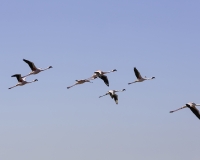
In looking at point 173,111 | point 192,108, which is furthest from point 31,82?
point 192,108

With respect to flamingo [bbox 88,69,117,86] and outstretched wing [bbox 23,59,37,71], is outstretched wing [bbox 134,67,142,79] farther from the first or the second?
outstretched wing [bbox 23,59,37,71]

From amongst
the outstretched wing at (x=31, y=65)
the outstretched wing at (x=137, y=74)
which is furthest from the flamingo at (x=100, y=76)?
the outstretched wing at (x=31, y=65)

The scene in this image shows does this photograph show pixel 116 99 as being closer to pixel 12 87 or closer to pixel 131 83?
pixel 131 83

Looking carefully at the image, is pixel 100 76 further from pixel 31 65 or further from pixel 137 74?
pixel 31 65

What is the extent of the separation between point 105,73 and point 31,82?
28.9 ft

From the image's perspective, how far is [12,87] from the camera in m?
57.1

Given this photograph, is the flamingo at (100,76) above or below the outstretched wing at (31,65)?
below

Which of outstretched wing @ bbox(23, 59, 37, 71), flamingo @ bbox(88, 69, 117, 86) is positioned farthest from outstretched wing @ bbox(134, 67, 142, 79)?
outstretched wing @ bbox(23, 59, 37, 71)

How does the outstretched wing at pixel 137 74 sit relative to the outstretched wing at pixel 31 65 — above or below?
below

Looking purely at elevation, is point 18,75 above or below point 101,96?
above

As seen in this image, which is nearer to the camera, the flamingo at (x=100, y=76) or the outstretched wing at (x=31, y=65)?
the outstretched wing at (x=31, y=65)

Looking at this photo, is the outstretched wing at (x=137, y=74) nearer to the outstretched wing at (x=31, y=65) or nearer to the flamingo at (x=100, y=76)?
the flamingo at (x=100, y=76)

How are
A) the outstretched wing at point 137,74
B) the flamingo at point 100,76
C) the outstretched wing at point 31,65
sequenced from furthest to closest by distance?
the outstretched wing at point 137,74
the flamingo at point 100,76
the outstretched wing at point 31,65

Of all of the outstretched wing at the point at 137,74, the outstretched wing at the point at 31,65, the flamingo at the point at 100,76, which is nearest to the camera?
the outstretched wing at the point at 31,65
